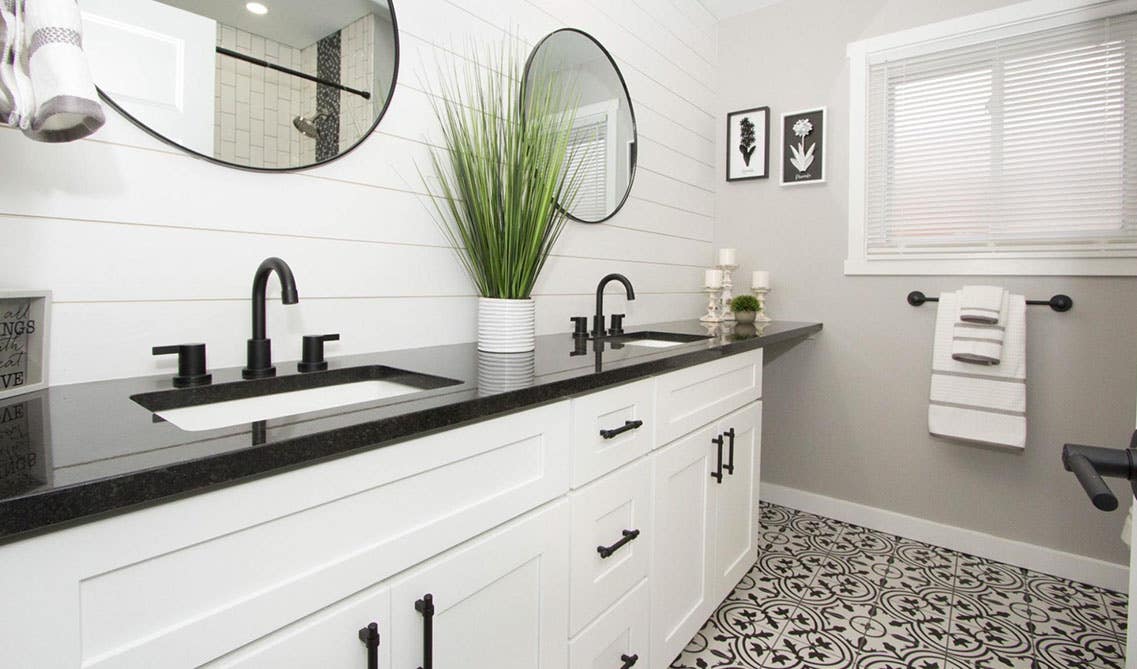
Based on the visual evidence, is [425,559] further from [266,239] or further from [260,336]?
[266,239]

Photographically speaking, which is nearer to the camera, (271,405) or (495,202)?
(271,405)

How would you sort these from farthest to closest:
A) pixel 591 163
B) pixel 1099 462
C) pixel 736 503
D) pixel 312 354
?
pixel 591 163, pixel 736 503, pixel 312 354, pixel 1099 462

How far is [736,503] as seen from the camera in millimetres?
1960

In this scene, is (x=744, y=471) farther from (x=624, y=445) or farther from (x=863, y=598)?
(x=624, y=445)

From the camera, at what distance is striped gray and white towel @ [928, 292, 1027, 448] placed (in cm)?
221

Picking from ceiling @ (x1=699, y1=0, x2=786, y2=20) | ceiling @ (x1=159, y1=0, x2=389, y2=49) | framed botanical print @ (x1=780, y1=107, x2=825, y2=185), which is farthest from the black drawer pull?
ceiling @ (x1=699, y1=0, x2=786, y2=20)

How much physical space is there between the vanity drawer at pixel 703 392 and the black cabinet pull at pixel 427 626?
29.7 inches

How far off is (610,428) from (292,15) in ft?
3.63

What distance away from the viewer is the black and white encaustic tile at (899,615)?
1.75 m

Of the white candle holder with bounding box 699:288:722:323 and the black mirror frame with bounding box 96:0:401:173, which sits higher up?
the black mirror frame with bounding box 96:0:401:173

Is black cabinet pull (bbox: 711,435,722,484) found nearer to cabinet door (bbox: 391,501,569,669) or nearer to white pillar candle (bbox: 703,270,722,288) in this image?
cabinet door (bbox: 391,501,569,669)

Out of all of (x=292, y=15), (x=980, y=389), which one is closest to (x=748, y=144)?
(x=980, y=389)

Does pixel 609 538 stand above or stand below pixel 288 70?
below

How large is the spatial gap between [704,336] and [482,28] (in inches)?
47.4
